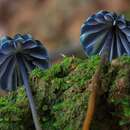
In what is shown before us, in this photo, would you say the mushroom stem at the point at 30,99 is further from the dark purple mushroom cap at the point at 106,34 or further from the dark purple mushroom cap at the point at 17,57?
the dark purple mushroom cap at the point at 106,34

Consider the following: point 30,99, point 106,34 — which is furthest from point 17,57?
point 106,34

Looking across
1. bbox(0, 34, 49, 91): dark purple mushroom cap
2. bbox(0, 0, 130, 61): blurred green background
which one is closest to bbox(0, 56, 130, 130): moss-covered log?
bbox(0, 34, 49, 91): dark purple mushroom cap

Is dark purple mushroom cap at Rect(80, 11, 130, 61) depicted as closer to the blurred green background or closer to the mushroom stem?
the mushroom stem

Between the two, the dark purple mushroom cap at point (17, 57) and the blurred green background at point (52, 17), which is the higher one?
the blurred green background at point (52, 17)

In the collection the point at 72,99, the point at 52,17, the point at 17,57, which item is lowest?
the point at 72,99

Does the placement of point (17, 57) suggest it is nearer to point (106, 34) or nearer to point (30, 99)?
point (30, 99)

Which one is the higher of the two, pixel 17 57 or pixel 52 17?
pixel 52 17

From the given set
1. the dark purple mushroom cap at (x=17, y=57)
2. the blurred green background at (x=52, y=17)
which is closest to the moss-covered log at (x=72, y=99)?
the dark purple mushroom cap at (x=17, y=57)
